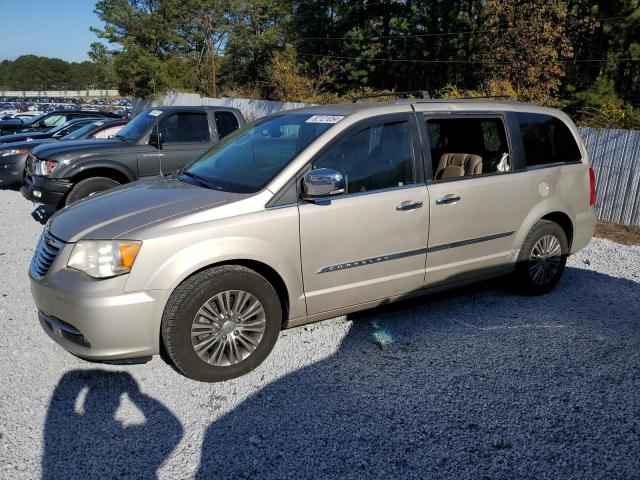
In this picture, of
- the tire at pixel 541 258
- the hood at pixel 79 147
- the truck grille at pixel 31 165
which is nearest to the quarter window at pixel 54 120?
the truck grille at pixel 31 165

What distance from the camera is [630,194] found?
829 cm

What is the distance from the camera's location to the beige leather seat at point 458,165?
4.47m

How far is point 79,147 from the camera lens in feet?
24.4

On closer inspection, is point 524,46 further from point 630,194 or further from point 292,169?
point 292,169

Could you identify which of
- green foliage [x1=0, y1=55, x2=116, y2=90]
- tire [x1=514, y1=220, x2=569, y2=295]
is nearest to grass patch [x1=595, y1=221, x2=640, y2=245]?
tire [x1=514, y1=220, x2=569, y2=295]

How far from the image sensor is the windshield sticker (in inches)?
150

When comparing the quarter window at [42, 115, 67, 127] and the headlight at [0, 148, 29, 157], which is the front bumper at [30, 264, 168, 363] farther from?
the quarter window at [42, 115, 67, 127]

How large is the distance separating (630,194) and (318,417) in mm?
7543

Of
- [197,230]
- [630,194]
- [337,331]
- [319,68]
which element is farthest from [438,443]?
[319,68]

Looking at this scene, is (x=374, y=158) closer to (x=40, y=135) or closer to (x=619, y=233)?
(x=619, y=233)

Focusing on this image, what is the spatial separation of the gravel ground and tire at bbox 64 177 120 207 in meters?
2.96

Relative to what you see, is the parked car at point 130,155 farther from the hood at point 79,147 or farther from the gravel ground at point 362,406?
the gravel ground at point 362,406

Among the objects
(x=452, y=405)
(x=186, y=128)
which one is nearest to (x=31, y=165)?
(x=186, y=128)

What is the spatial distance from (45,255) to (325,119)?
2188 mm
